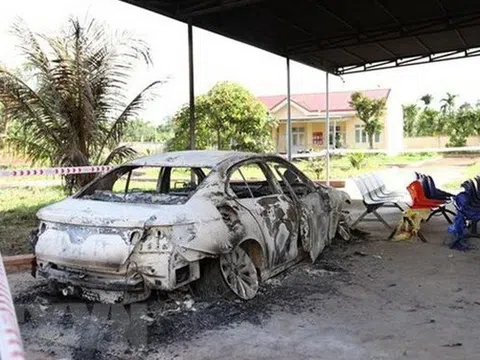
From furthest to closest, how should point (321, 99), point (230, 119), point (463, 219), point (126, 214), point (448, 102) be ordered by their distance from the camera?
1. point (448, 102)
2. point (321, 99)
3. point (230, 119)
4. point (463, 219)
5. point (126, 214)

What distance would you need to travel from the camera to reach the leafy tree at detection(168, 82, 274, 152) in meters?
23.5

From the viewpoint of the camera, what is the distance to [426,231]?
9.02 m

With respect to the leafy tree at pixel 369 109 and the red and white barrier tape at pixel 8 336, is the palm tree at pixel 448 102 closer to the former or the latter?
the leafy tree at pixel 369 109

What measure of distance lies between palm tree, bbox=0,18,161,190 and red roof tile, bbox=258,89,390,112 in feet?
94.5

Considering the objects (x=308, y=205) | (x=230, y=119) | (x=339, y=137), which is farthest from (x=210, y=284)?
(x=339, y=137)

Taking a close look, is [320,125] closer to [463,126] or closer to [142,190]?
[463,126]

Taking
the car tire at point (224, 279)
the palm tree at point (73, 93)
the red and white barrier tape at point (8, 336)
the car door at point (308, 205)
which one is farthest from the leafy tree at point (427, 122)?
the red and white barrier tape at point (8, 336)

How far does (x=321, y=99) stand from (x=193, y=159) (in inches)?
1413

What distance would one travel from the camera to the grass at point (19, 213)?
7.97 metres

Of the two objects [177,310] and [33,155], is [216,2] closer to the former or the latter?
[33,155]

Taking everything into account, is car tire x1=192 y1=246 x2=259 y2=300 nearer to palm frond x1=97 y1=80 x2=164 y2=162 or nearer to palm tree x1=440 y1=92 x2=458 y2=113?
palm frond x1=97 y1=80 x2=164 y2=162

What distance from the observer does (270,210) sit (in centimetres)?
550

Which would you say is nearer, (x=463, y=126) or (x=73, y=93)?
(x=73, y=93)

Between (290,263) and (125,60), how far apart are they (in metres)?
5.25
